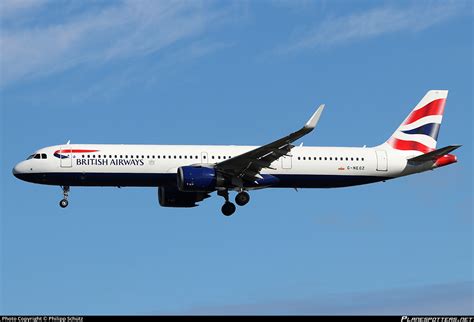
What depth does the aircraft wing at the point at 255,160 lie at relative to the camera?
61.2 metres

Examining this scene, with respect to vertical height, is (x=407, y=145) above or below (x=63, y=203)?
above

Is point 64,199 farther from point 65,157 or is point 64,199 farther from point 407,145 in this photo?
point 407,145

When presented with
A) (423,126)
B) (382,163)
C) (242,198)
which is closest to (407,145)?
(423,126)

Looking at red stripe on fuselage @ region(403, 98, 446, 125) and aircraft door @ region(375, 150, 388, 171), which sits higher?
red stripe on fuselage @ region(403, 98, 446, 125)

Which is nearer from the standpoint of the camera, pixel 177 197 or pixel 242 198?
pixel 242 198

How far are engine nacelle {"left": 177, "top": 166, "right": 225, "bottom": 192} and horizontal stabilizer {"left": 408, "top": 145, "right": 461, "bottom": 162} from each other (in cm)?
1302

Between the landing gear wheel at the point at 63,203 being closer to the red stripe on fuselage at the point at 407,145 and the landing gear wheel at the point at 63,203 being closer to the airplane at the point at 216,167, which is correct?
the airplane at the point at 216,167

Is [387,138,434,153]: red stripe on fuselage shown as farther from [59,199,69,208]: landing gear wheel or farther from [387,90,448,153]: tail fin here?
→ [59,199,69,208]: landing gear wheel

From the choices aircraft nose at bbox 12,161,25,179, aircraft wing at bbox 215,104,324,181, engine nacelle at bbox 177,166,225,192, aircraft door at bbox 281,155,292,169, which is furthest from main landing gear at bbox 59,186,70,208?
aircraft door at bbox 281,155,292,169

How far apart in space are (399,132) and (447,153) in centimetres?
566

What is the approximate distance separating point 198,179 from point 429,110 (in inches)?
713

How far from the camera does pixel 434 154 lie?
66.3m

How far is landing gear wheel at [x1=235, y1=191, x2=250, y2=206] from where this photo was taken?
211ft

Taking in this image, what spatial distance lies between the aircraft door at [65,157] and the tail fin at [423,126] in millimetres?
20438
